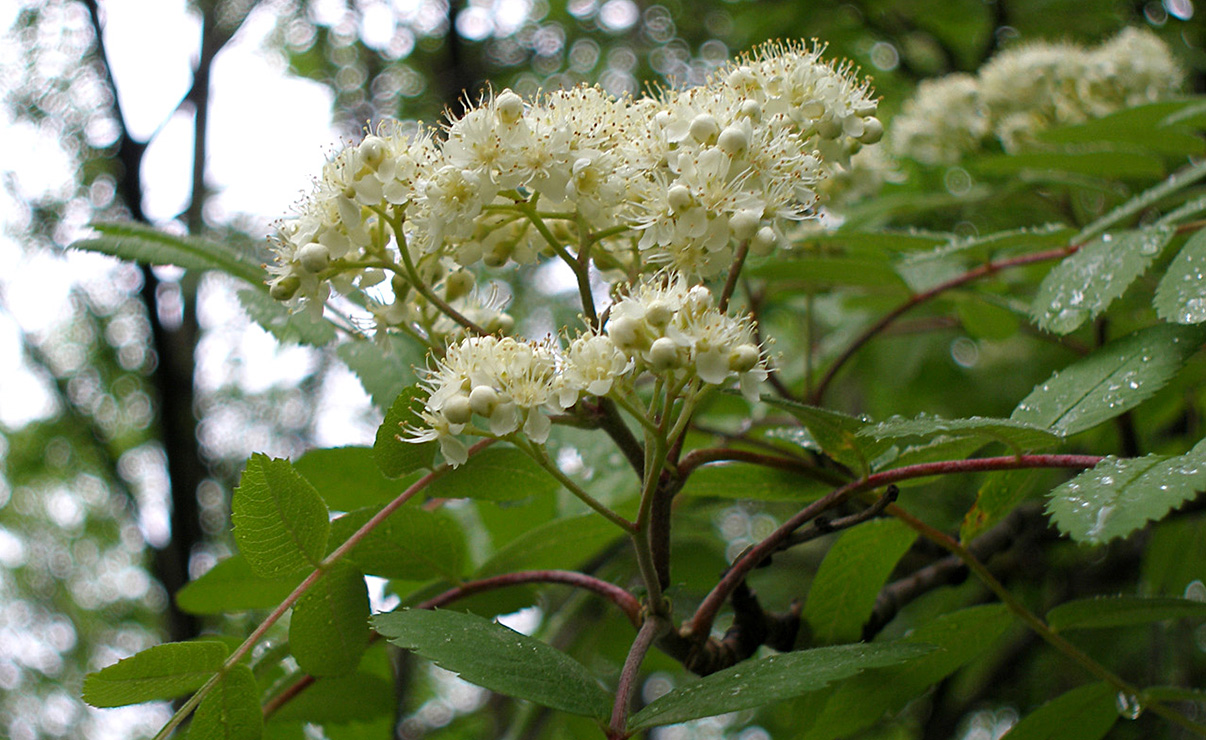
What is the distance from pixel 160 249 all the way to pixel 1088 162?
175cm

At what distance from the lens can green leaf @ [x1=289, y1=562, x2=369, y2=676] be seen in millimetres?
1135

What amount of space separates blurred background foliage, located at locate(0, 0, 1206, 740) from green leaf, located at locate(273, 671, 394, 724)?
1865mm

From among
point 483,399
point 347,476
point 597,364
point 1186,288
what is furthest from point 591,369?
point 1186,288

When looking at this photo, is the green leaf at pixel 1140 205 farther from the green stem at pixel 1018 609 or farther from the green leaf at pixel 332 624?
the green leaf at pixel 332 624

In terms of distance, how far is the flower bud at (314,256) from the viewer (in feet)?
3.79

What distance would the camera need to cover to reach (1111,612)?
1.29 metres

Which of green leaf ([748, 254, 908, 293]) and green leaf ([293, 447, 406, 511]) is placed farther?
green leaf ([748, 254, 908, 293])

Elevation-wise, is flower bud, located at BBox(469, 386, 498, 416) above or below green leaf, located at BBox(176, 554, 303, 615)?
above

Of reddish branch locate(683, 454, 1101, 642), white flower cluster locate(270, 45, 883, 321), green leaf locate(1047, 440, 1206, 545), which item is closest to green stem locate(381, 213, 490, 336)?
white flower cluster locate(270, 45, 883, 321)

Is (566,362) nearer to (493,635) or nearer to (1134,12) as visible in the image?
(493,635)

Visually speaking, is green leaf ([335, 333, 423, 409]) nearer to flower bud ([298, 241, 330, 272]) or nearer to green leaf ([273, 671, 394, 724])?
flower bud ([298, 241, 330, 272])

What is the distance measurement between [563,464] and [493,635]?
0.82 meters

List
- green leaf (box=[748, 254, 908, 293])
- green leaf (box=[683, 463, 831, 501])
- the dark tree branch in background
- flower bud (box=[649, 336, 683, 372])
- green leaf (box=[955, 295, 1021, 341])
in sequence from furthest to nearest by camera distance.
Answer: the dark tree branch in background → green leaf (box=[955, 295, 1021, 341]) → green leaf (box=[748, 254, 908, 293]) → green leaf (box=[683, 463, 831, 501]) → flower bud (box=[649, 336, 683, 372])

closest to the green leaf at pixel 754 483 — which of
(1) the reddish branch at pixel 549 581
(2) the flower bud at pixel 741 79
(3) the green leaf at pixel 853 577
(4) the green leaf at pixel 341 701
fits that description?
(3) the green leaf at pixel 853 577
